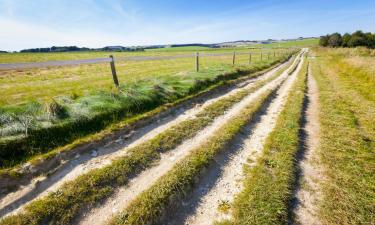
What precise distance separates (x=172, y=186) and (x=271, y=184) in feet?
5.40

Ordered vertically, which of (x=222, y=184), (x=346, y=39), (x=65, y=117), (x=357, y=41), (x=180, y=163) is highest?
(x=346, y=39)

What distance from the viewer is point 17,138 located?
4090 mm

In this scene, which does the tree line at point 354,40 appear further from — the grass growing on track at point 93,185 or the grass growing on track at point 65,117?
the grass growing on track at point 93,185

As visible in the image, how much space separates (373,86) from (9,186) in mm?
14483

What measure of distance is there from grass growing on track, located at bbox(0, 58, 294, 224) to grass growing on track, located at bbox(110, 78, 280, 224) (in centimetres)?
55

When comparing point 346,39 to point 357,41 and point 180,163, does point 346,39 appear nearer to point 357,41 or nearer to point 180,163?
point 357,41

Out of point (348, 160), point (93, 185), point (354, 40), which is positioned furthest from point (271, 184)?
point (354, 40)

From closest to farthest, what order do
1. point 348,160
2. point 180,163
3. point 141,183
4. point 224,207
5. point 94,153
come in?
point 224,207 → point 141,183 → point 180,163 → point 348,160 → point 94,153

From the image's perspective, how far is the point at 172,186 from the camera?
3.19 meters

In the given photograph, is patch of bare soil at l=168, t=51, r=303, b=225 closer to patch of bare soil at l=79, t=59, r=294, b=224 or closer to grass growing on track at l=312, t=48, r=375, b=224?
patch of bare soil at l=79, t=59, r=294, b=224

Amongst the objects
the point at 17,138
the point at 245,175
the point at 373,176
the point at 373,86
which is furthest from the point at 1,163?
the point at 373,86

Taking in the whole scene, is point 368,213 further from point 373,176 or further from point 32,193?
point 32,193

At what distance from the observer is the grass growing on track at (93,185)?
8.64 feet

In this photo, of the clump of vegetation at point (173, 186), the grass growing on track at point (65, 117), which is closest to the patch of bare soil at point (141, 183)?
the clump of vegetation at point (173, 186)
